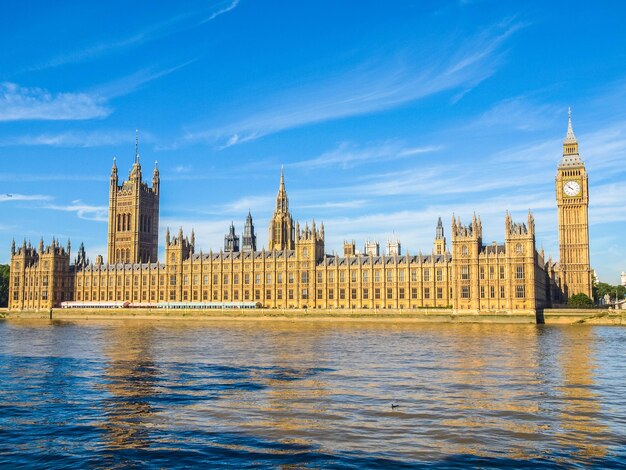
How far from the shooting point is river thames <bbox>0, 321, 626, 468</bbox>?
21.8 meters

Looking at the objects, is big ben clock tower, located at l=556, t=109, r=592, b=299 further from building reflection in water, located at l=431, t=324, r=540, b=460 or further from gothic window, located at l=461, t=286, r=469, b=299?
building reflection in water, located at l=431, t=324, r=540, b=460

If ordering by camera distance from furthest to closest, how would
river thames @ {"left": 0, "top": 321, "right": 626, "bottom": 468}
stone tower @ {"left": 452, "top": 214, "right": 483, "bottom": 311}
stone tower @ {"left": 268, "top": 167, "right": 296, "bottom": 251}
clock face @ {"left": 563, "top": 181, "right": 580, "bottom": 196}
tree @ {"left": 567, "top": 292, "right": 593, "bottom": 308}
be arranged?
1. stone tower @ {"left": 268, "top": 167, "right": 296, "bottom": 251}
2. clock face @ {"left": 563, "top": 181, "right": 580, "bottom": 196}
3. tree @ {"left": 567, "top": 292, "right": 593, "bottom": 308}
4. stone tower @ {"left": 452, "top": 214, "right": 483, "bottom": 311}
5. river thames @ {"left": 0, "top": 321, "right": 626, "bottom": 468}

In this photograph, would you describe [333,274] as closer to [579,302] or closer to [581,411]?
[579,302]

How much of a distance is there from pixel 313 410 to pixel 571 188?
5416 inches

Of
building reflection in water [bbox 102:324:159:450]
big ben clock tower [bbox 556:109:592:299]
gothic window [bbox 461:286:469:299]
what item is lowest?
building reflection in water [bbox 102:324:159:450]

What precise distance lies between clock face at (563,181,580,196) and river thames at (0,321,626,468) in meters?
107

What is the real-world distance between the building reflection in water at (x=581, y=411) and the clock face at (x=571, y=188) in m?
109

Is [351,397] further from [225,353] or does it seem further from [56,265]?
[56,265]

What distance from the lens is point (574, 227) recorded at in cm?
14912

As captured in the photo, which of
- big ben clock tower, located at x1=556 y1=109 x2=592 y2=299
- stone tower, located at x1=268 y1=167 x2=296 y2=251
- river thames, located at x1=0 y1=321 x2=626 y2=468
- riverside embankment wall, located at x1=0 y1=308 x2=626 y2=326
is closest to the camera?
river thames, located at x1=0 y1=321 x2=626 y2=468

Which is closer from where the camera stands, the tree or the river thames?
the river thames

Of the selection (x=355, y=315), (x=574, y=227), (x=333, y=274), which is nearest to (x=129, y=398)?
(x=355, y=315)

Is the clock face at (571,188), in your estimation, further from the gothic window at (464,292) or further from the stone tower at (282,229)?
the stone tower at (282,229)

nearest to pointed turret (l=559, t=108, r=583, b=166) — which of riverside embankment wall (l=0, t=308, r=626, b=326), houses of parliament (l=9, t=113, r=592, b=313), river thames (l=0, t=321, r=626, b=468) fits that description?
houses of parliament (l=9, t=113, r=592, b=313)
